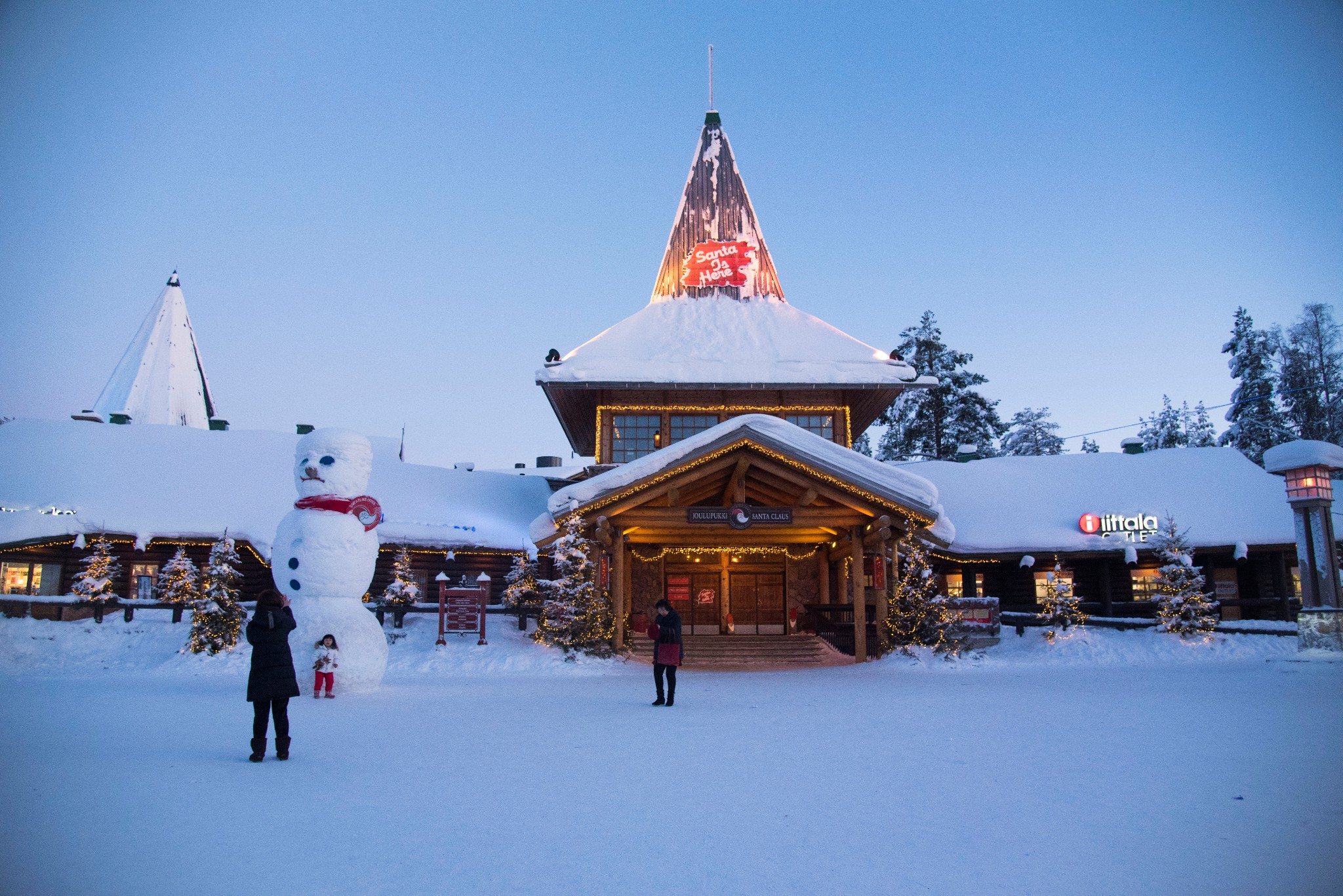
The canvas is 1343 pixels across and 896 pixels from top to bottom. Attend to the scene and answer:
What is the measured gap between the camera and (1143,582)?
981 inches

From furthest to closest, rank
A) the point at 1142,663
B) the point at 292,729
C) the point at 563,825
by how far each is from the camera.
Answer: the point at 1142,663 → the point at 292,729 → the point at 563,825

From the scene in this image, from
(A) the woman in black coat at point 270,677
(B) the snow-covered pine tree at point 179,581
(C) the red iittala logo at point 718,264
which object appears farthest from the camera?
(C) the red iittala logo at point 718,264

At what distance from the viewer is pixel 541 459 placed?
4222 cm

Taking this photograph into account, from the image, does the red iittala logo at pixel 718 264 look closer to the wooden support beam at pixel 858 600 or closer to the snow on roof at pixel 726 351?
the snow on roof at pixel 726 351

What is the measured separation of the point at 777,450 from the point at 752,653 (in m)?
5.13

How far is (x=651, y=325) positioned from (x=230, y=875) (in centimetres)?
2291

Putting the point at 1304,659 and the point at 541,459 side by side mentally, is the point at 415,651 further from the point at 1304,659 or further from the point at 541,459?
the point at 541,459

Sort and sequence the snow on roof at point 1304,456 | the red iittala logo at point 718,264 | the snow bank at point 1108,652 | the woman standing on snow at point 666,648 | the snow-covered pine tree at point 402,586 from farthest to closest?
the red iittala logo at point 718,264
the snow-covered pine tree at point 402,586
the snow bank at point 1108,652
the snow on roof at point 1304,456
the woman standing on snow at point 666,648

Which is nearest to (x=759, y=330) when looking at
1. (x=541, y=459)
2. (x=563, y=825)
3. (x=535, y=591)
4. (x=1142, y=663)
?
(x=535, y=591)

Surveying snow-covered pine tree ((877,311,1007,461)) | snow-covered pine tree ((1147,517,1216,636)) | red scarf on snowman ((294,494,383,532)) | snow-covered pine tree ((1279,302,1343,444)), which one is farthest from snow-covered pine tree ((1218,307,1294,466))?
red scarf on snowman ((294,494,383,532))

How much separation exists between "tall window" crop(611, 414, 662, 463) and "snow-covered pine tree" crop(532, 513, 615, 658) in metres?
6.29

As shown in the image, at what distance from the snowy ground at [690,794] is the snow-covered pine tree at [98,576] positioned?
11.1 meters

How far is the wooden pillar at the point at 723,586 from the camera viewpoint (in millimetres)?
24125

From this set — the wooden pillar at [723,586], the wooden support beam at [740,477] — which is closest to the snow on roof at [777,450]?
the wooden support beam at [740,477]
